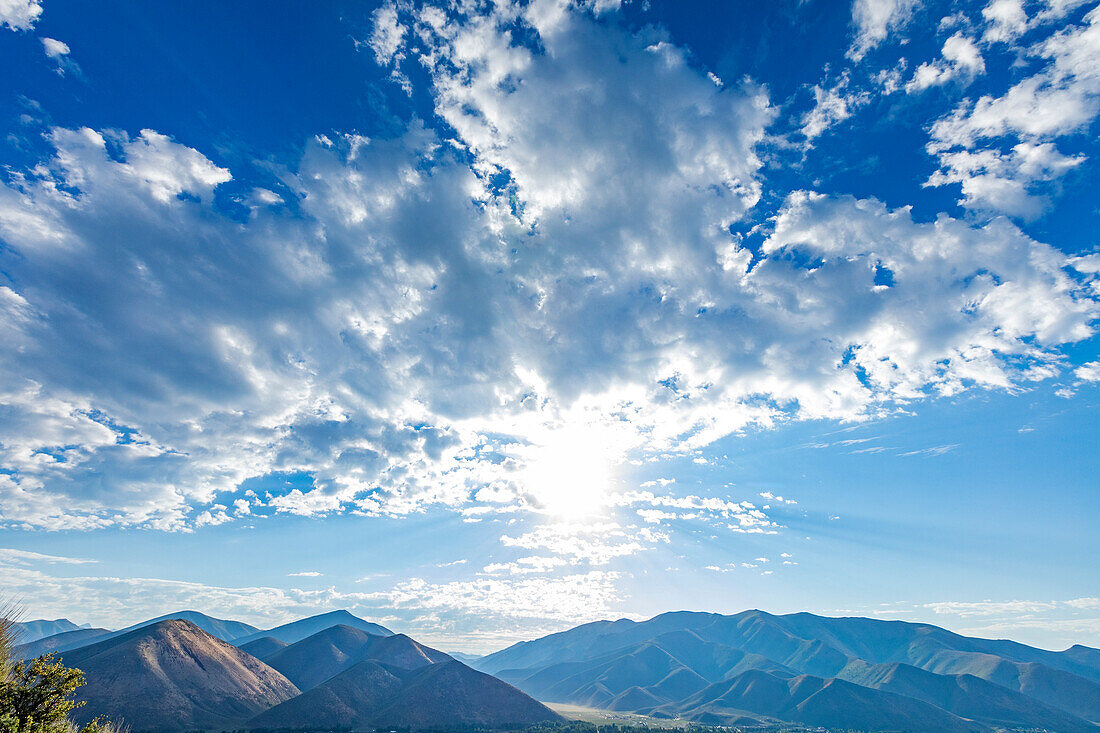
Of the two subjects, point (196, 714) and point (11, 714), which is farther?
point (196, 714)

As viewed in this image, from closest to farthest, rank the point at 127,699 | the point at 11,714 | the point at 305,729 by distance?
the point at 11,714
the point at 127,699
the point at 305,729

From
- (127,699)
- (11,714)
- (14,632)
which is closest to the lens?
(11,714)

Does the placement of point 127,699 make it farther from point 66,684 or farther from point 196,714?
point 66,684

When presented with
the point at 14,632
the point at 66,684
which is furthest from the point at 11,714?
the point at 14,632

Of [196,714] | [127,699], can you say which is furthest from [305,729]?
[127,699]

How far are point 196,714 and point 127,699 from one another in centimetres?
2256

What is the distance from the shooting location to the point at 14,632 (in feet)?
96.8

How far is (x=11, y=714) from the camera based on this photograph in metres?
23.4

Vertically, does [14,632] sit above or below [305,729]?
above

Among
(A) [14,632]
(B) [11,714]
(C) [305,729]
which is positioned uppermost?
(A) [14,632]

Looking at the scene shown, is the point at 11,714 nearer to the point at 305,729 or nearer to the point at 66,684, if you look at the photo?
the point at 66,684

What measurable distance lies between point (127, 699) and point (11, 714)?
735 ft

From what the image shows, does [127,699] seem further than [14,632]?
Yes

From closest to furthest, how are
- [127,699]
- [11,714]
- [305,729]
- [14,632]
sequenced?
[11,714] < [14,632] < [127,699] < [305,729]
